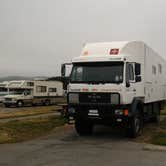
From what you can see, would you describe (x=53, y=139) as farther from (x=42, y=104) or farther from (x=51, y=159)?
(x=42, y=104)

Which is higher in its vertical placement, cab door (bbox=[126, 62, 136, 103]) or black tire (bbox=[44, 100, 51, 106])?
cab door (bbox=[126, 62, 136, 103])

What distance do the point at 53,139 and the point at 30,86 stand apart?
27392mm

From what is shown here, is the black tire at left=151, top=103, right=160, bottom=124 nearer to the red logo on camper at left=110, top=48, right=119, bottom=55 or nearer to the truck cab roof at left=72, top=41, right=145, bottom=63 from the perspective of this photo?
the truck cab roof at left=72, top=41, right=145, bottom=63

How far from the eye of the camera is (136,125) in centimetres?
1420

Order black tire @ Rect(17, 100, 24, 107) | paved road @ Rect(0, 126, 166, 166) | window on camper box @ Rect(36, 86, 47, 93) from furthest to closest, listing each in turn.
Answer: window on camper box @ Rect(36, 86, 47, 93)
black tire @ Rect(17, 100, 24, 107)
paved road @ Rect(0, 126, 166, 166)

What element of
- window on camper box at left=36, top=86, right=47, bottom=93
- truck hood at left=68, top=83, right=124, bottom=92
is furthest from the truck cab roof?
window on camper box at left=36, top=86, right=47, bottom=93

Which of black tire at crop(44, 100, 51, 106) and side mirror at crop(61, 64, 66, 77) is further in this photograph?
black tire at crop(44, 100, 51, 106)

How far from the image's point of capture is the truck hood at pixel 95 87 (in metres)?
12.9

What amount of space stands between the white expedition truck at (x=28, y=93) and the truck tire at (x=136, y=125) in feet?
87.2

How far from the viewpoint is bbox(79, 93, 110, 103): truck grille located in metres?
13.1

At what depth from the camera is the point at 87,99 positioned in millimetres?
13484

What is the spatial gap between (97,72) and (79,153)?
3.97m

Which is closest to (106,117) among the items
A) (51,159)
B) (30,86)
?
(51,159)

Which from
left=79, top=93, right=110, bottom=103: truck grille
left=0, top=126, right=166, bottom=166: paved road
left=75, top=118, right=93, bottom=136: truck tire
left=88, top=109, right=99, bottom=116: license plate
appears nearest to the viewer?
left=0, top=126, right=166, bottom=166: paved road
